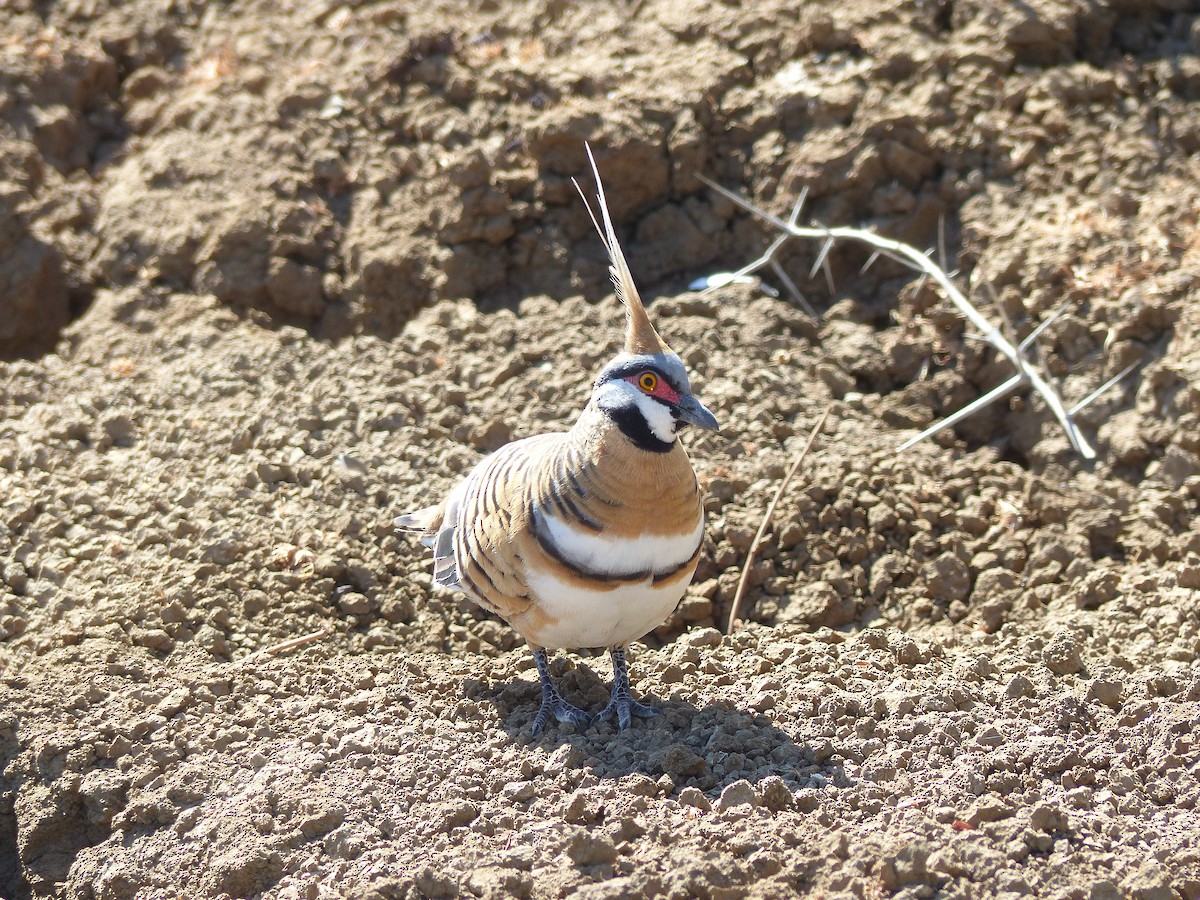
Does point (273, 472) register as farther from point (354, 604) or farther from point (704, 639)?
point (704, 639)

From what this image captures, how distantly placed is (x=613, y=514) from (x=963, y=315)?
293cm

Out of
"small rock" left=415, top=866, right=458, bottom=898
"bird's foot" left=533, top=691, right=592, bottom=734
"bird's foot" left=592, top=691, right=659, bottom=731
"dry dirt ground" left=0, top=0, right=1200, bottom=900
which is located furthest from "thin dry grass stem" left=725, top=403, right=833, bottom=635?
"small rock" left=415, top=866, right=458, bottom=898

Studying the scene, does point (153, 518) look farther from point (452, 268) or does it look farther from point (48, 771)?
point (452, 268)

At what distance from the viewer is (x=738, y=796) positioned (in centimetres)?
365

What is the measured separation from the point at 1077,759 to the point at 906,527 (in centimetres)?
171

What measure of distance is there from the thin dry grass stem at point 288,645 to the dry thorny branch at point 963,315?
2.37 metres

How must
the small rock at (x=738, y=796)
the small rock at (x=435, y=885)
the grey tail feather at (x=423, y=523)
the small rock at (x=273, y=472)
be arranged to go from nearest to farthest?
the small rock at (x=435, y=885)
the small rock at (x=738, y=796)
the grey tail feather at (x=423, y=523)
the small rock at (x=273, y=472)

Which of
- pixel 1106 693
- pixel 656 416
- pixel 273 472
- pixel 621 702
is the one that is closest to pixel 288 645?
pixel 273 472

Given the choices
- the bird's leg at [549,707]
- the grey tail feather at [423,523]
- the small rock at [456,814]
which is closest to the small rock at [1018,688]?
the bird's leg at [549,707]

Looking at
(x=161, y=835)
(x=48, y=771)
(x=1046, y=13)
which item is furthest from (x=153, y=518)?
(x=1046, y=13)

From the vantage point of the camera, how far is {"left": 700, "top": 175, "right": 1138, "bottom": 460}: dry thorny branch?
526 centimetres

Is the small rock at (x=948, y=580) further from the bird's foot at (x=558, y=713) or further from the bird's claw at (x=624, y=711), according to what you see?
the bird's foot at (x=558, y=713)

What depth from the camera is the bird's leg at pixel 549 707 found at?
4.30 meters

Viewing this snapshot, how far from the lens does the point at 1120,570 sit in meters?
5.18
